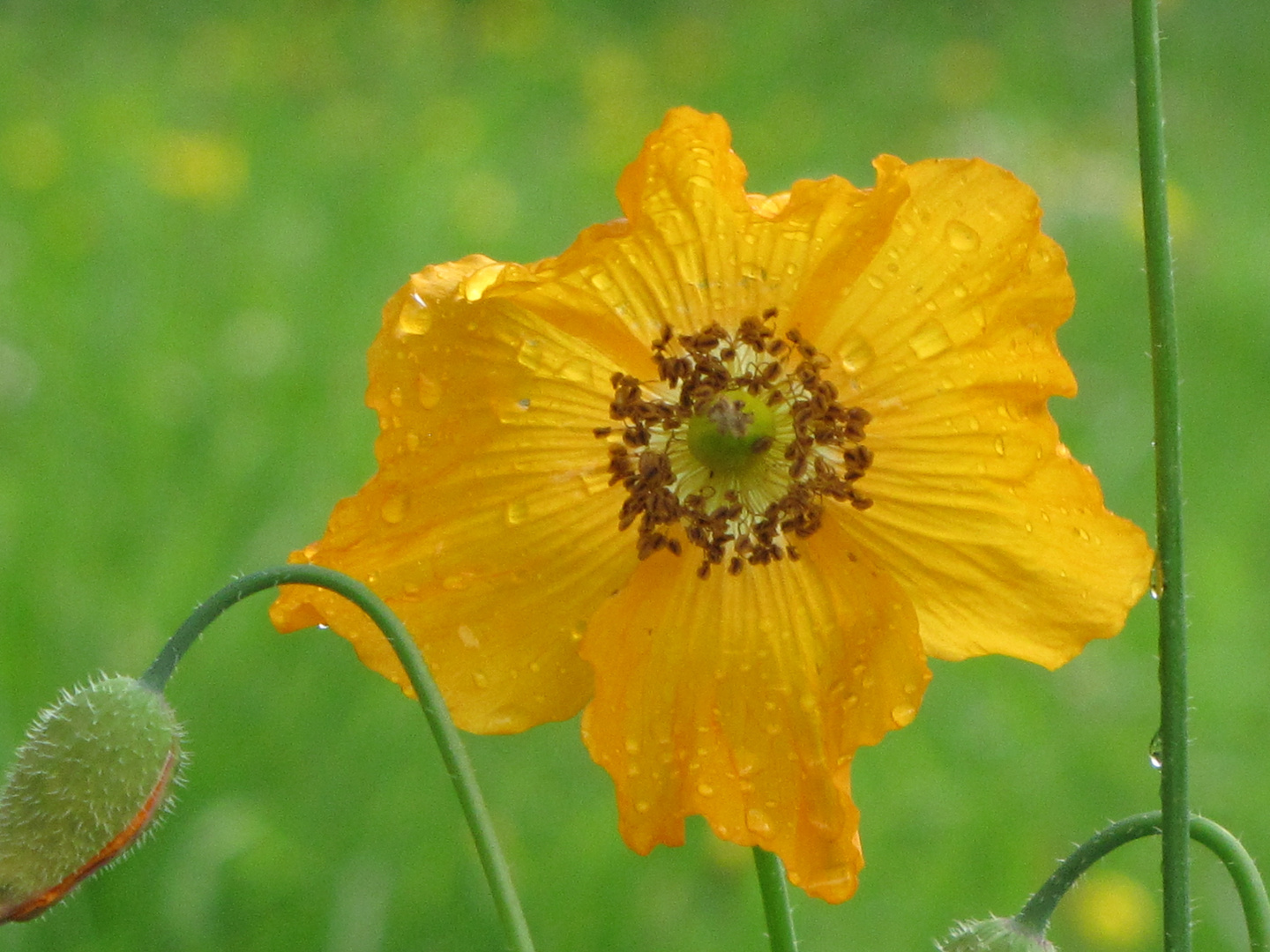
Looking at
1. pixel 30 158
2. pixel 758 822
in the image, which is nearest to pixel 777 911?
pixel 758 822

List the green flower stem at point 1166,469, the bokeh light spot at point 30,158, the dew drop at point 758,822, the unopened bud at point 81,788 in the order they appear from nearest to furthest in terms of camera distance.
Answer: the green flower stem at point 1166,469, the unopened bud at point 81,788, the dew drop at point 758,822, the bokeh light spot at point 30,158

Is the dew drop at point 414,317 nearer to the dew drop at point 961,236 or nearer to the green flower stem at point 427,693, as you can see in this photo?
the green flower stem at point 427,693

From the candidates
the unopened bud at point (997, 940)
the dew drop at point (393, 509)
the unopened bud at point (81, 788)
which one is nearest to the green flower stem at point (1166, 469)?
the unopened bud at point (997, 940)

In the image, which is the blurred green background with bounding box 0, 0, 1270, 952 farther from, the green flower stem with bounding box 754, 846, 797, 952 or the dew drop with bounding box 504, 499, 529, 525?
the green flower stem with bounding box 754, 846, 797, 952

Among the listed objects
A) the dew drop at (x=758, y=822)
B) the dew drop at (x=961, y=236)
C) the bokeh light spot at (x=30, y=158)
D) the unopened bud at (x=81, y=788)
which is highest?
the bokeh light spot at (x=30, y=158)

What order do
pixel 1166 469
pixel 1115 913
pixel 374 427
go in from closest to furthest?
pixel 1166 469 → pixel 1115 913 → pixel 374 427

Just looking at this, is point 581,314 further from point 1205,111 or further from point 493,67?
point 1205,111

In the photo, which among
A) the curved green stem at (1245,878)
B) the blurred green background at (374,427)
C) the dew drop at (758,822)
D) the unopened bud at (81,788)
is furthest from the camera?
the blurred green background at (374,427)

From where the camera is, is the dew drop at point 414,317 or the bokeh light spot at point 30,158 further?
the bokeh light spot at point 30,158

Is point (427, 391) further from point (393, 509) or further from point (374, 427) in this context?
point (374, 427)
